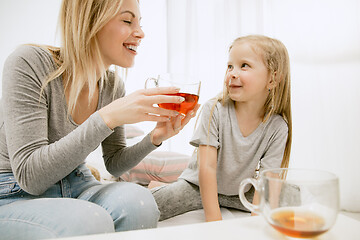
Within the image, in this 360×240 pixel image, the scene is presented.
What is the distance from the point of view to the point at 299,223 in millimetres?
488

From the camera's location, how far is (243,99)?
1.38 m

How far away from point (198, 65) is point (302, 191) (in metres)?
2.70

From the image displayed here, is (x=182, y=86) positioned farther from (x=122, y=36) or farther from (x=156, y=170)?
(x=156, y=170)

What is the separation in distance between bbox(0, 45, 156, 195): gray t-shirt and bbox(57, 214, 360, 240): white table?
380 millimetres

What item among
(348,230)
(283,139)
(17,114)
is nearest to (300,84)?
(283,139)

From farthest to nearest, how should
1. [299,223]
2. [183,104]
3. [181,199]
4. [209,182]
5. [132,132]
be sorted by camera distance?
[132,132] → [181,199] → [209,182] → [183,104] → [299,223]

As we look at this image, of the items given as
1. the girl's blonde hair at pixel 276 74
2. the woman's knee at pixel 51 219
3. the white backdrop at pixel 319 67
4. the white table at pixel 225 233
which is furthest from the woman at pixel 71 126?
the white backdrop at pixel 319 67

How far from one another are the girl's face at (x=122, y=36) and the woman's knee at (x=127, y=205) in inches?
18.3

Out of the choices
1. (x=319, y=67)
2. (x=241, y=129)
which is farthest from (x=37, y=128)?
(x=319, y=67)

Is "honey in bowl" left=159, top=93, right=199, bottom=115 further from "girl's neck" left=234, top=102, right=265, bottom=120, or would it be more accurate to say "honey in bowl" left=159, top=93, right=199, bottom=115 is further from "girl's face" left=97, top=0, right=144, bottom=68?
"girl's neck" left=234, top=102, right=265, bottom=120

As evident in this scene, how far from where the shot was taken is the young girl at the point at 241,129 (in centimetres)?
135

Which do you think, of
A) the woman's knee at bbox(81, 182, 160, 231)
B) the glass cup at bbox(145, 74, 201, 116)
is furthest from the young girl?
the glass cup at bbox(145, 74, 201, 116)

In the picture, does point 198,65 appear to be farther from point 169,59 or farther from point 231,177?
point 231,177

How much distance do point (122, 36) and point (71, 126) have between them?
37cm
